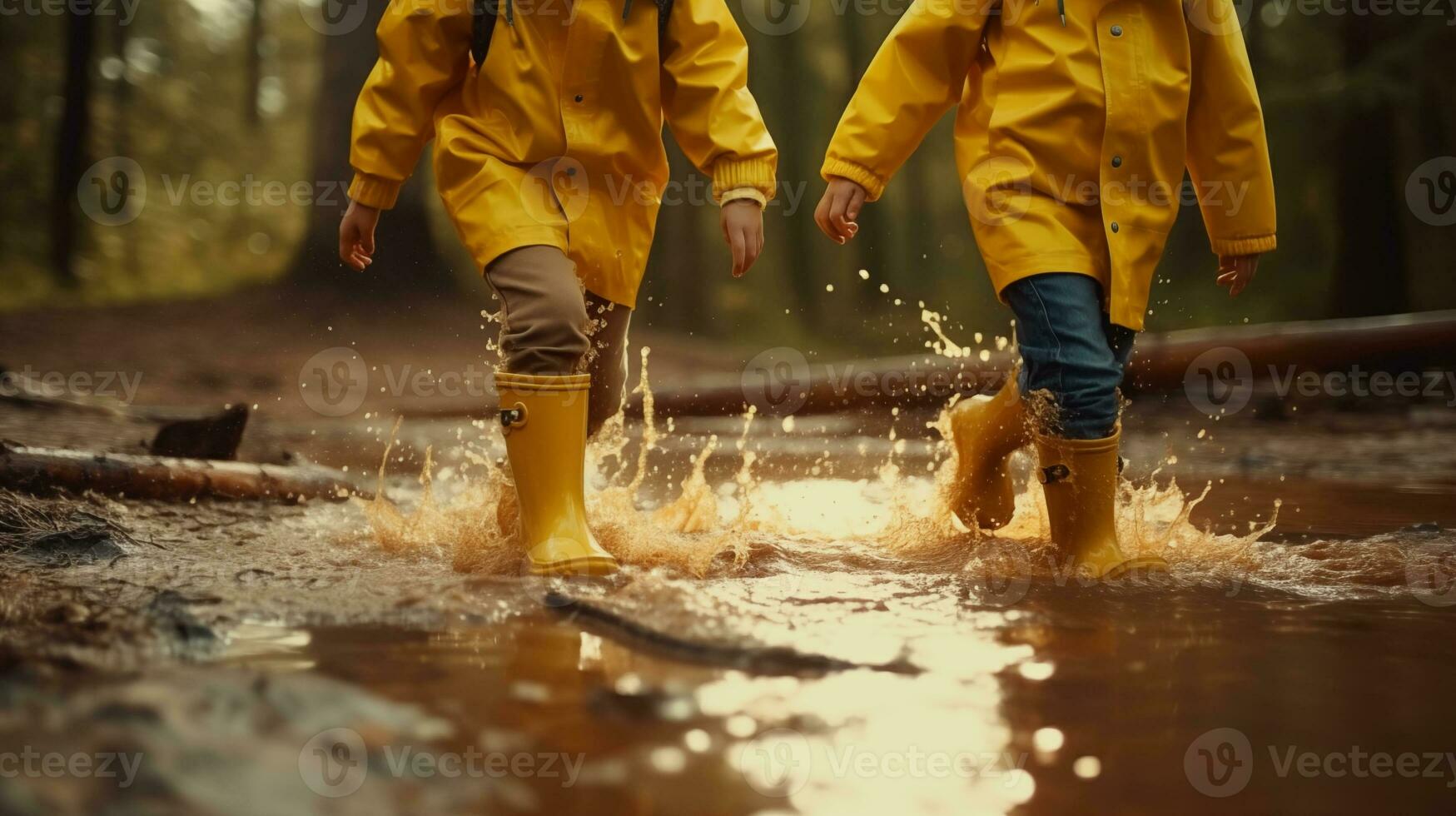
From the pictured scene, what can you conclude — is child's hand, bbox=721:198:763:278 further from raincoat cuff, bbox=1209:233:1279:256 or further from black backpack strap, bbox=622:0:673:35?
raincoat cuff, bbox=1209:233:1279:256

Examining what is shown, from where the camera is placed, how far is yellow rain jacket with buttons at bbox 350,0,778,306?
230 cm

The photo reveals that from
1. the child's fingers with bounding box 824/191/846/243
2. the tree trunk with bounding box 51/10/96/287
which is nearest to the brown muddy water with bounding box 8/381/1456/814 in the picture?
the child's fingers with bounding box 824/191/846/243

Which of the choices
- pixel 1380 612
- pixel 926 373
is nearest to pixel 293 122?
pixel 926 373

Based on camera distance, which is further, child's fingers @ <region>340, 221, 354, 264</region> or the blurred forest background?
the blurred forest background

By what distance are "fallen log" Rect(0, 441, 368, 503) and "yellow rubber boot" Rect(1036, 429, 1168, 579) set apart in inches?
85.6

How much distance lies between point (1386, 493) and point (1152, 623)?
7.71ft

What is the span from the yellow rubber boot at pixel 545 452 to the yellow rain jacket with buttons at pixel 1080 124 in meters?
0.81

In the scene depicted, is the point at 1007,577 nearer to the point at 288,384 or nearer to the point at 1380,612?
the point at 1380,612

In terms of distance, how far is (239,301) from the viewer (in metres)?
11.9
